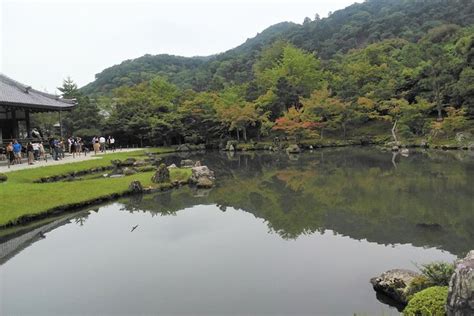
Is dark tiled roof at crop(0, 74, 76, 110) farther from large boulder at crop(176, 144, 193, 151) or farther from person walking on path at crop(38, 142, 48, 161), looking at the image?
large boulder at crop(176, 144, 193, 151)

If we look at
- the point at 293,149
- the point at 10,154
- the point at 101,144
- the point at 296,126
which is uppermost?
the point at 296,126

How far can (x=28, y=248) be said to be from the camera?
1044 centimetres

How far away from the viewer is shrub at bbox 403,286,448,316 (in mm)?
5508

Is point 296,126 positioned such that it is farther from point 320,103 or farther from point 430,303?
point 430,303

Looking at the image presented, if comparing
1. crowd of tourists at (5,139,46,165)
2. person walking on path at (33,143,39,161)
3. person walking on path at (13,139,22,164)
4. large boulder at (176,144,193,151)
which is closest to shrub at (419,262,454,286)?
crowd of tourists at (5,139,46,165)

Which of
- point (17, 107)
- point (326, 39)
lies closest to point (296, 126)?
point (17, 107)

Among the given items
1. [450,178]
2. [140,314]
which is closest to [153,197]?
[140,314]

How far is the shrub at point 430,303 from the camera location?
5.51 meters

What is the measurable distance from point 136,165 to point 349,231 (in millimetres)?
18201

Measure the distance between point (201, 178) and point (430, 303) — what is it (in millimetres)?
15119

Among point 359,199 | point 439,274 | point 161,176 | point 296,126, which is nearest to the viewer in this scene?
point 439,274

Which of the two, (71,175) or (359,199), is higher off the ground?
(71,175)

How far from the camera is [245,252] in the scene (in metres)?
9.79

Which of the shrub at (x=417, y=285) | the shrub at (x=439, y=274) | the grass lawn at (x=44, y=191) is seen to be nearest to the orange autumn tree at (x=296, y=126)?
the grass lawn at (x=44, y=191)
